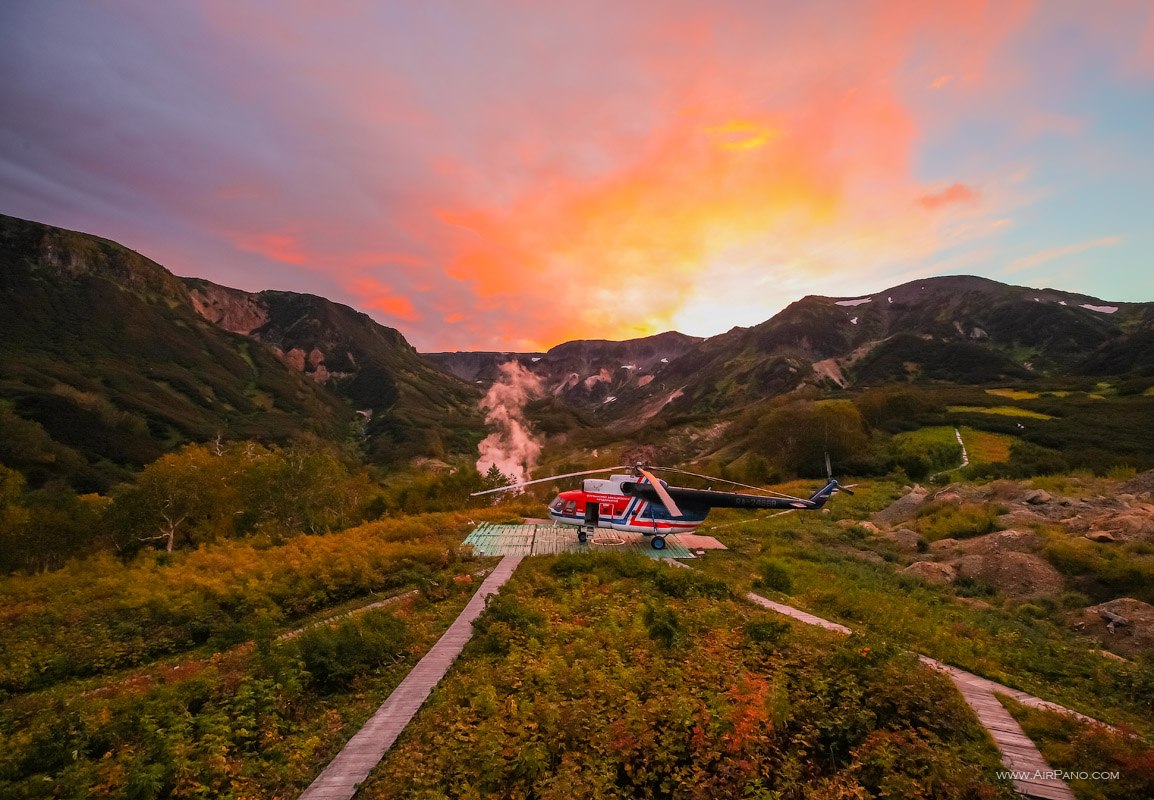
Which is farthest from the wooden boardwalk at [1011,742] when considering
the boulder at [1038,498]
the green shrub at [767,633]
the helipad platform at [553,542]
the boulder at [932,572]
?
the boulder at [1038,498]

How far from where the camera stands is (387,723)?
9.62 m

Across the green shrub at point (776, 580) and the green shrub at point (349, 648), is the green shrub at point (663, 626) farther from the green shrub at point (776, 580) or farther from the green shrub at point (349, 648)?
the green shrub at point (349, 648)

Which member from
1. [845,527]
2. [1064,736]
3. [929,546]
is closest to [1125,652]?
[1064,736]

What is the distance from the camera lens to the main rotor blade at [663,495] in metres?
22.5

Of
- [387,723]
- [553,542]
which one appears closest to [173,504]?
A: [553,542]

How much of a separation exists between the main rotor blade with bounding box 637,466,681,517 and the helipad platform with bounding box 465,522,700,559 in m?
2.49

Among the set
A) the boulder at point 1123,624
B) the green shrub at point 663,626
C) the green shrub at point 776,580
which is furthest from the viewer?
the green shrub at point 776,580

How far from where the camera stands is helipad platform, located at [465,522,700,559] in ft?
77.7

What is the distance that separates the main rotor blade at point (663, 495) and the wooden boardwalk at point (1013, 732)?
1112 centimetres

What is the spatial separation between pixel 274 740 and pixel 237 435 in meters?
209

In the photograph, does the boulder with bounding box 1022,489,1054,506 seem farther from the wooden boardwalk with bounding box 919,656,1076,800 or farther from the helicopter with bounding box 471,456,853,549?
the wooden boardwalk with bounding box 919,656,1076,800

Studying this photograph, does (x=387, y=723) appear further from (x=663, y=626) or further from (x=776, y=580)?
(x=776, y=580)

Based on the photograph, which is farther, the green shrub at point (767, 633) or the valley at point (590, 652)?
the green shrub at point (767, 633)

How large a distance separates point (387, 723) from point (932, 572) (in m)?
22.9
